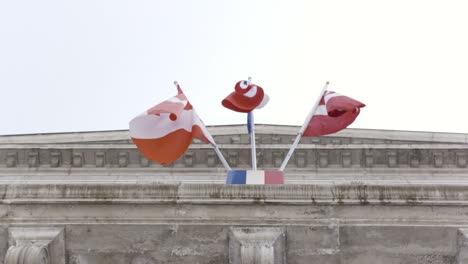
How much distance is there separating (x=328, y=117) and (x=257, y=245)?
721 cm

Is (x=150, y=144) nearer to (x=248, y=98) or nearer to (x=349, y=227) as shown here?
(x=248, y=98)

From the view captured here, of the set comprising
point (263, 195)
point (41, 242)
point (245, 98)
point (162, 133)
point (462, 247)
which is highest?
point (245, 98)

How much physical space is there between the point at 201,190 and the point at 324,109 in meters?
6.97

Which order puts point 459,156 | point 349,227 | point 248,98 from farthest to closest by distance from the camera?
point 459,156, point 248,98, point 349,227

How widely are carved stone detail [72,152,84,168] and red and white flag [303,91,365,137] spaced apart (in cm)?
1068

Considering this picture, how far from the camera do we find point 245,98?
1759 cm

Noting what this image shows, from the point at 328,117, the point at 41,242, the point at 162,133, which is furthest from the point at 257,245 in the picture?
the point at 328,117

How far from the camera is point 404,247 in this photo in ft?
36.7

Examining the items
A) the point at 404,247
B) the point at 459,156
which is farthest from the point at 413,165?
the point at 404,247

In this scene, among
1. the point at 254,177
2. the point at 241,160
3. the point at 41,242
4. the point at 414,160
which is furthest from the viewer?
the point at 414,160

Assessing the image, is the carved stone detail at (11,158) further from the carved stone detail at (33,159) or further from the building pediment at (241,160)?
the carved stone detail at (33,159)

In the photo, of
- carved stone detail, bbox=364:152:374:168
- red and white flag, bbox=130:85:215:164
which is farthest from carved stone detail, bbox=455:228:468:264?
carved stone detail, bbox=364:152:374:168

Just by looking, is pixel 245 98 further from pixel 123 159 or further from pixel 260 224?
pixel 123 159

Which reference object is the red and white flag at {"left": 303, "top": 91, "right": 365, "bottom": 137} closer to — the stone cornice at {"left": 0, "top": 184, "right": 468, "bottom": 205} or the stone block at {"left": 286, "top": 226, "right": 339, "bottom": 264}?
the stone cornice at {"left": 0, "top": 184, "right": 468, "bottom": 205}
